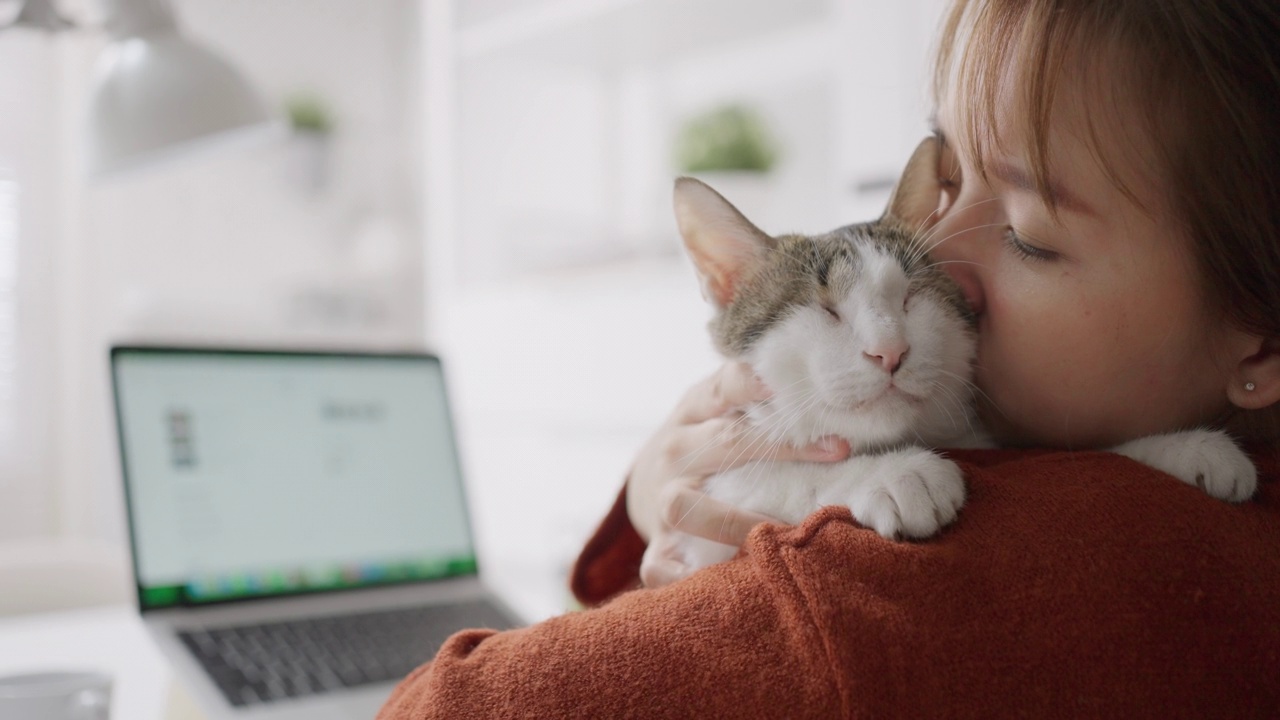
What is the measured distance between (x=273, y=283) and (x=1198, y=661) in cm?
300

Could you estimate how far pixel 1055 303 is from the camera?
25.3 inches

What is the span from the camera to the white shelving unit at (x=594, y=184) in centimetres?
197

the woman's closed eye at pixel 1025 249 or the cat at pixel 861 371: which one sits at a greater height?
the woman's closed eye at pixel 1025 249

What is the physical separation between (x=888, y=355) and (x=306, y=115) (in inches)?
111

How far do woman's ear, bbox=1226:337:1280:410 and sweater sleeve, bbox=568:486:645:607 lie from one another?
56 cm

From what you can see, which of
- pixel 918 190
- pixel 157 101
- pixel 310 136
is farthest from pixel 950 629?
pixel 310 136

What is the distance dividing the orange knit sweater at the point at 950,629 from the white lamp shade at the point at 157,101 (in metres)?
0.99

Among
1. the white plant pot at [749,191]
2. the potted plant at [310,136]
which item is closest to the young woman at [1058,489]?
the white plant pot at [749,191]

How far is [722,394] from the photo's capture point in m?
0.79

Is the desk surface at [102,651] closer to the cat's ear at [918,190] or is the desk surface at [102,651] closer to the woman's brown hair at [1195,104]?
the cat's ear at [918,190]

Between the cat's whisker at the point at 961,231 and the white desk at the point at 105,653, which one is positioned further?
the white desk at the point at 105,653

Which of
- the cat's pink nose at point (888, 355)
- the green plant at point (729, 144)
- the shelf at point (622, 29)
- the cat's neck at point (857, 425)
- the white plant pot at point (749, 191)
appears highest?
the shelf at point (622, 29)

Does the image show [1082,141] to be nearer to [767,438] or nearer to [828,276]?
[828,276]

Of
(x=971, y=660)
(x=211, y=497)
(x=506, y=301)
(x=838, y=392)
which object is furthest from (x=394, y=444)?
(x=506, y=301)
